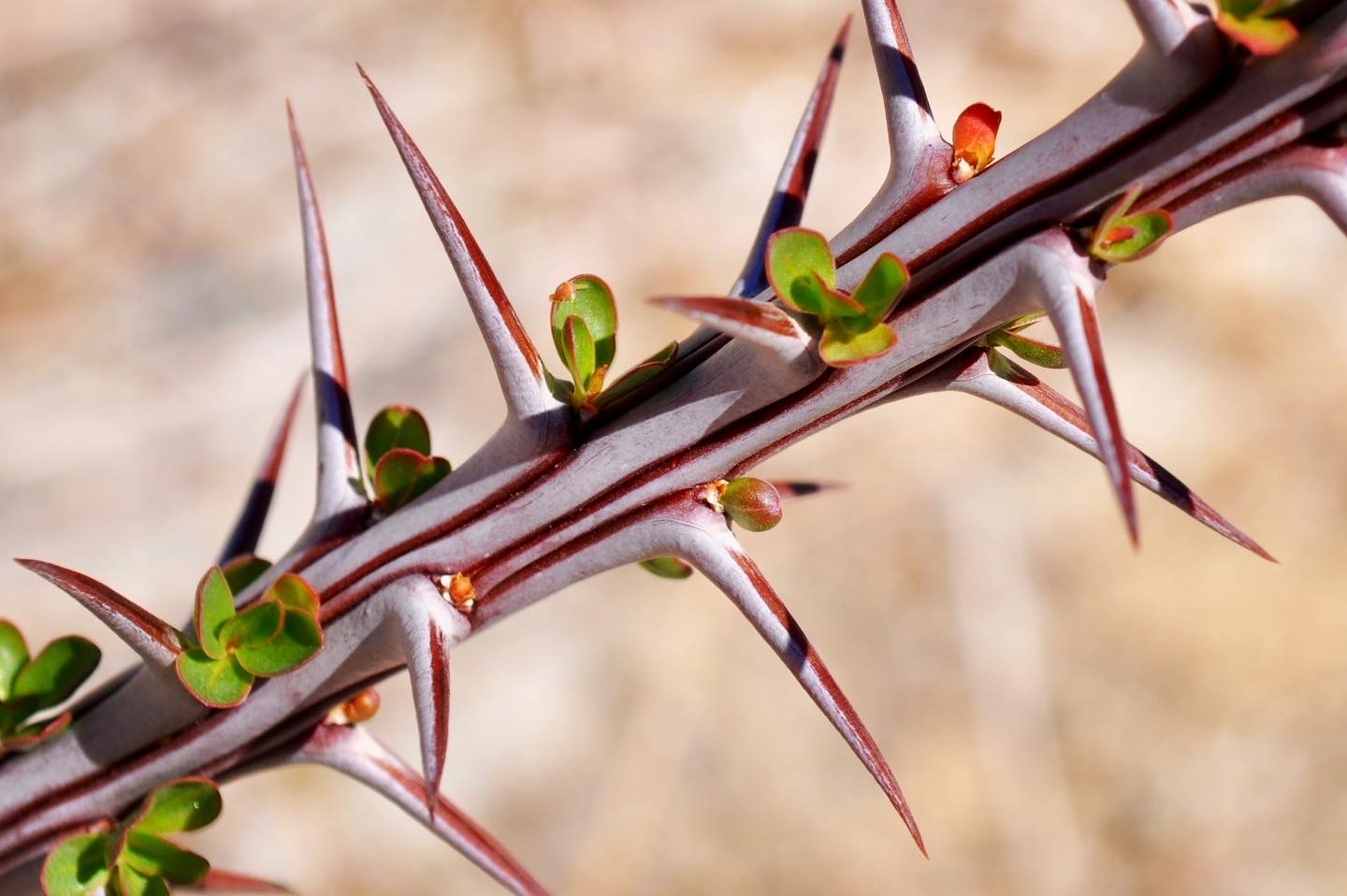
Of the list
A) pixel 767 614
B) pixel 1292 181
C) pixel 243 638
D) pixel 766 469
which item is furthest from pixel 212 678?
pixel 766 469

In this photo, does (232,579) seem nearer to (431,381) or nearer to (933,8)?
(431,381)

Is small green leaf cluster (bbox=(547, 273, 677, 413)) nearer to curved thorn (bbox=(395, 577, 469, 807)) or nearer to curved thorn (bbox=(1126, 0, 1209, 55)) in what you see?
curved thorn (bbox=(395, 577, 469, 807))

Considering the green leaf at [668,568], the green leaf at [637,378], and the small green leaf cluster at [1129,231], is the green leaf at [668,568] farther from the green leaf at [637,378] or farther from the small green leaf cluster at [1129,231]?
the small green leaf cluster at [1129,231]

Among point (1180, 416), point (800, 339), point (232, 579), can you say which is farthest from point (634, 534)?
point (1180, 416)

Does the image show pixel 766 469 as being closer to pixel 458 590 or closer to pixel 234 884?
pixel 234 884

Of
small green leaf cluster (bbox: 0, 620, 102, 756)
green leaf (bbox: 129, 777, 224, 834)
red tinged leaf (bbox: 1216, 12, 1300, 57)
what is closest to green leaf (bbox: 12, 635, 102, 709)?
small green leaf cluster (bbox: 0, 620, 102, 756)

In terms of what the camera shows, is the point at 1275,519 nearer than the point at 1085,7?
Yes

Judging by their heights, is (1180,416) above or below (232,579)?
below
